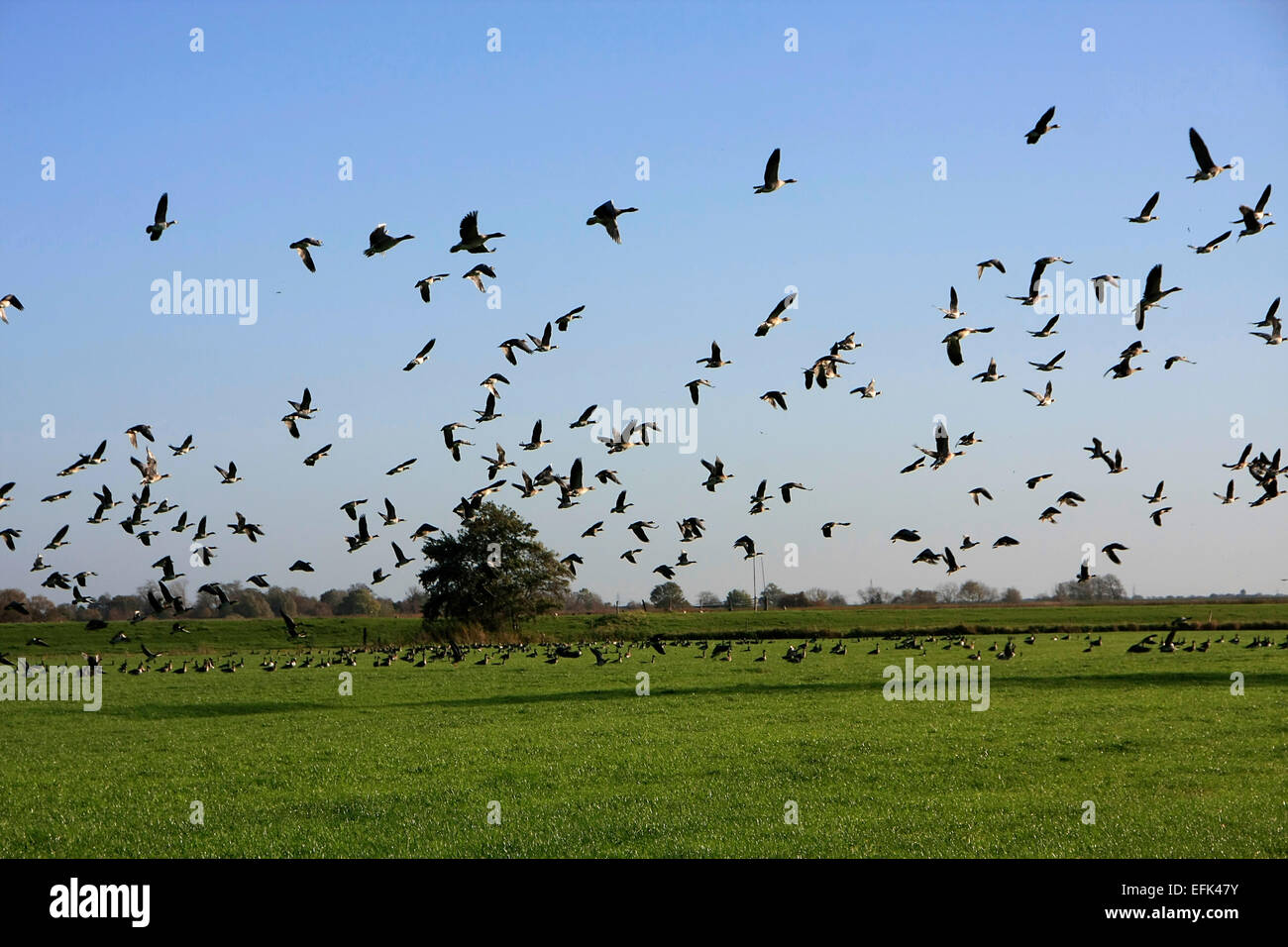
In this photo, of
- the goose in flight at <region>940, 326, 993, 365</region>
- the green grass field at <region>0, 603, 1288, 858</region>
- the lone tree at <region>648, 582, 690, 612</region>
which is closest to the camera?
the green grass field at <region>0, 603, 1288, 858</region>

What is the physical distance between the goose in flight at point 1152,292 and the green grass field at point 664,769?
10.3 m

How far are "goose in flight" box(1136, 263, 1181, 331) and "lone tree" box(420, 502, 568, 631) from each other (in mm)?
83505

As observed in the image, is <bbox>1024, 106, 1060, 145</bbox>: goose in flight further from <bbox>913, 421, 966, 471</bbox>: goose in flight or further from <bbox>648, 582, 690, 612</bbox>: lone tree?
<bbox>648, 582, 690, 612</bbox>: lone tree

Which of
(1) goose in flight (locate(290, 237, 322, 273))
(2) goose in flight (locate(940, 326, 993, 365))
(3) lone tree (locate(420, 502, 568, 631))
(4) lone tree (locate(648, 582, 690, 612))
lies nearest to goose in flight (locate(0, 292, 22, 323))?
(1) goose in flight (locate(290, 237, 322, 273))

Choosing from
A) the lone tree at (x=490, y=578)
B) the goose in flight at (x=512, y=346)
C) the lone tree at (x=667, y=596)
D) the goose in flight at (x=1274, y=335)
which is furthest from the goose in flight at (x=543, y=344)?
the lone tree at (x=667, y=596)

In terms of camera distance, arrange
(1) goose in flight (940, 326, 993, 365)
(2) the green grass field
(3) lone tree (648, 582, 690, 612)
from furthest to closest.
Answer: (3) lone tree (648, 582, 690, 612), (1) goose in flight (940, 326, 993, 365), (2) the green grass field

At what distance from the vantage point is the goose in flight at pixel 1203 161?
74.0 ft

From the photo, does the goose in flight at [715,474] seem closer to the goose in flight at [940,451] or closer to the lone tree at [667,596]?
the goose in flight at [940,451]

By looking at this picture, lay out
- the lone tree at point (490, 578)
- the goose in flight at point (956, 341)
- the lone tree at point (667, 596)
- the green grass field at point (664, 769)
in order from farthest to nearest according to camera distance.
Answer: the lone tree at point (667, 596), the lone tree at point (490, 578), the goose in flight at point (956, 341), the green grass field at point (664, 769)

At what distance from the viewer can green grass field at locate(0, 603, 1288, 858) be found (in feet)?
59.8

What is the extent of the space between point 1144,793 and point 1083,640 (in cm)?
6365

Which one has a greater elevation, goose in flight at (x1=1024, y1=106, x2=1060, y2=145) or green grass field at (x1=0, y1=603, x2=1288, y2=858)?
goose in flight at (x1=1024, y1=106, x2=1060, y2=145)

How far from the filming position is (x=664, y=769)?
997 inches
